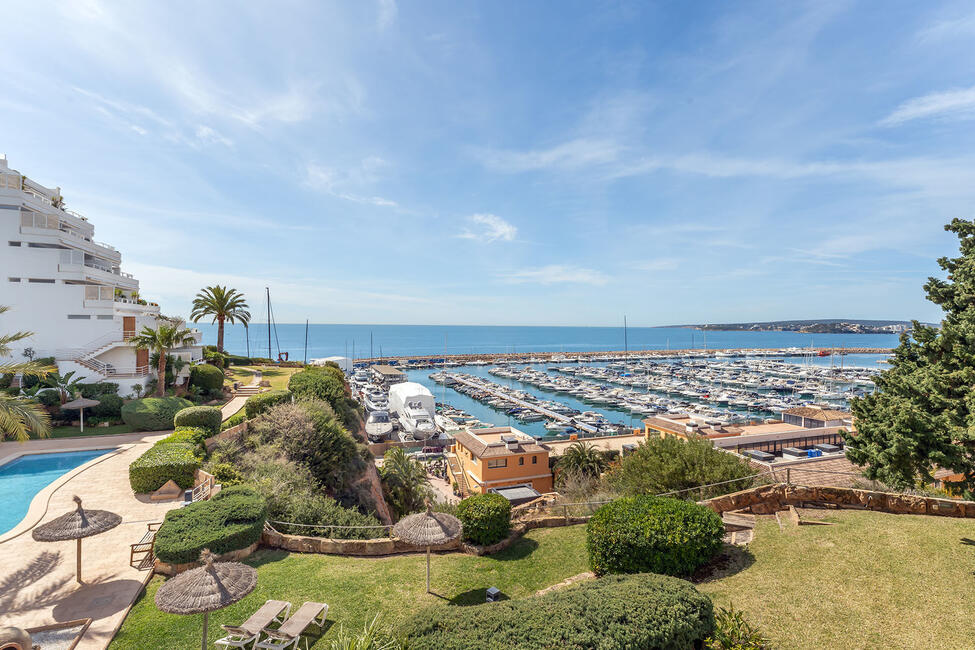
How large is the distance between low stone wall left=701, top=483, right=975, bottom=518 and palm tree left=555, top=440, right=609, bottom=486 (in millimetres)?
17742

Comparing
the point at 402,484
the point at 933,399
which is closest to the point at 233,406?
the point at 402,484

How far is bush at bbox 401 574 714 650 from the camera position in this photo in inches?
232

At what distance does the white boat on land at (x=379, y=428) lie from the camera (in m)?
45.5

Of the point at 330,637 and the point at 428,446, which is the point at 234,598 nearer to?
the point at 330,637

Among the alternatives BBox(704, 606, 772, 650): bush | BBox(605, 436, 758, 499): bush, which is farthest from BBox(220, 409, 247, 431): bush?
BBox(704, 606, 772, 650): bush

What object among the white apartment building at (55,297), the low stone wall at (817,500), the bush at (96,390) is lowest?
the low stone wall at (817,500)

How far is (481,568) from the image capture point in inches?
422

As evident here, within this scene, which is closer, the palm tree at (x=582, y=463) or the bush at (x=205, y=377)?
the palm tree at (x=582, y=463)

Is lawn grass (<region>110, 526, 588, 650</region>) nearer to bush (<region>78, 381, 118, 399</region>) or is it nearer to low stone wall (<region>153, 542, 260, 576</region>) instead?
low stone wall (<region>153, 542, 260, 576</region>)

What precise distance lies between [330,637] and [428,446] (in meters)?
37.8

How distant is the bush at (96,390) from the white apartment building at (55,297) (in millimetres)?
817

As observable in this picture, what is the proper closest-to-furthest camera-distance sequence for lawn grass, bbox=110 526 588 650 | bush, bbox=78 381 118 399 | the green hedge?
lawn grass, bbox=110 526 588 650 → the green hedge → bush, bbox=78 381 118 399

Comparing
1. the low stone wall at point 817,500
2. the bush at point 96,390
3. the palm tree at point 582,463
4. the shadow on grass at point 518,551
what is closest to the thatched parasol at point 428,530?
the shadow on grass at point 518,551

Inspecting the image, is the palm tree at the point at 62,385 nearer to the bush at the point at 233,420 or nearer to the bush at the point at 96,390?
the bush at the point at 96,390
